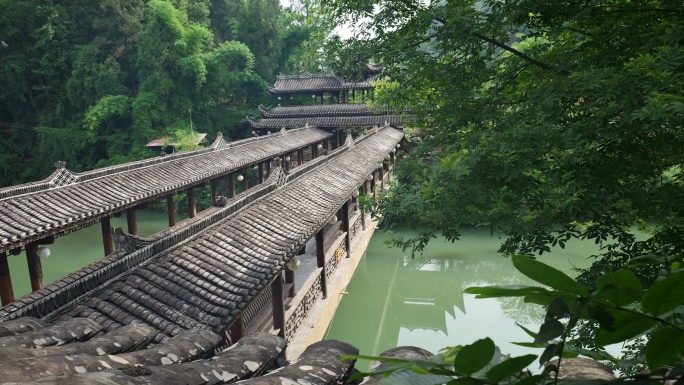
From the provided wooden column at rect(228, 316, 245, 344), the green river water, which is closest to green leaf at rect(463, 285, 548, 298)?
wooden column at rect(228, 316, 245, 344)

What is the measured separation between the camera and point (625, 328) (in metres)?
0.83

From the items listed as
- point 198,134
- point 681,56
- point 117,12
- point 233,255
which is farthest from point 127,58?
point 681,56

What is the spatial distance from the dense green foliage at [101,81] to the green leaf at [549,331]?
2837 cm

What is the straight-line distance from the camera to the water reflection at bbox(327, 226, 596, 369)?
40.7 ft

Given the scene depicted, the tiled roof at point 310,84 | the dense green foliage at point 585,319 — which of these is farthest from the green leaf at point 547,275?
the tiled roof at point 310,84

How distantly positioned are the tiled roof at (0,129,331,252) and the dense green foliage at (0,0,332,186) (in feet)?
36.8

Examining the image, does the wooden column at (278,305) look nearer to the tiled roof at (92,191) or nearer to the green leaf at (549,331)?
the tiled roof at (92,191)

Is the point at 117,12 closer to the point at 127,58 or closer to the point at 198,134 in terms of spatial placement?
the point at 127,58

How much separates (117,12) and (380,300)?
86.4 feet

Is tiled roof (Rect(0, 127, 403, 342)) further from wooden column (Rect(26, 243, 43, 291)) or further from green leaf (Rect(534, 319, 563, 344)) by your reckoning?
wooden column (Rect(26, 243, 43, 291))

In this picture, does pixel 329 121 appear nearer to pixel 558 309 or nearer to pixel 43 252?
pixel 43 252

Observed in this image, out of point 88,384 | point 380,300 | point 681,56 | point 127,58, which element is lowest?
point 380,300

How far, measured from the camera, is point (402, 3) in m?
5.48

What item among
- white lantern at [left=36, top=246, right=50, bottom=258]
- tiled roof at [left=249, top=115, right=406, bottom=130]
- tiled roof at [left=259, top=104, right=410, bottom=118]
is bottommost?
white lantern at [left=36, top=246, right=50, bottom=258]
